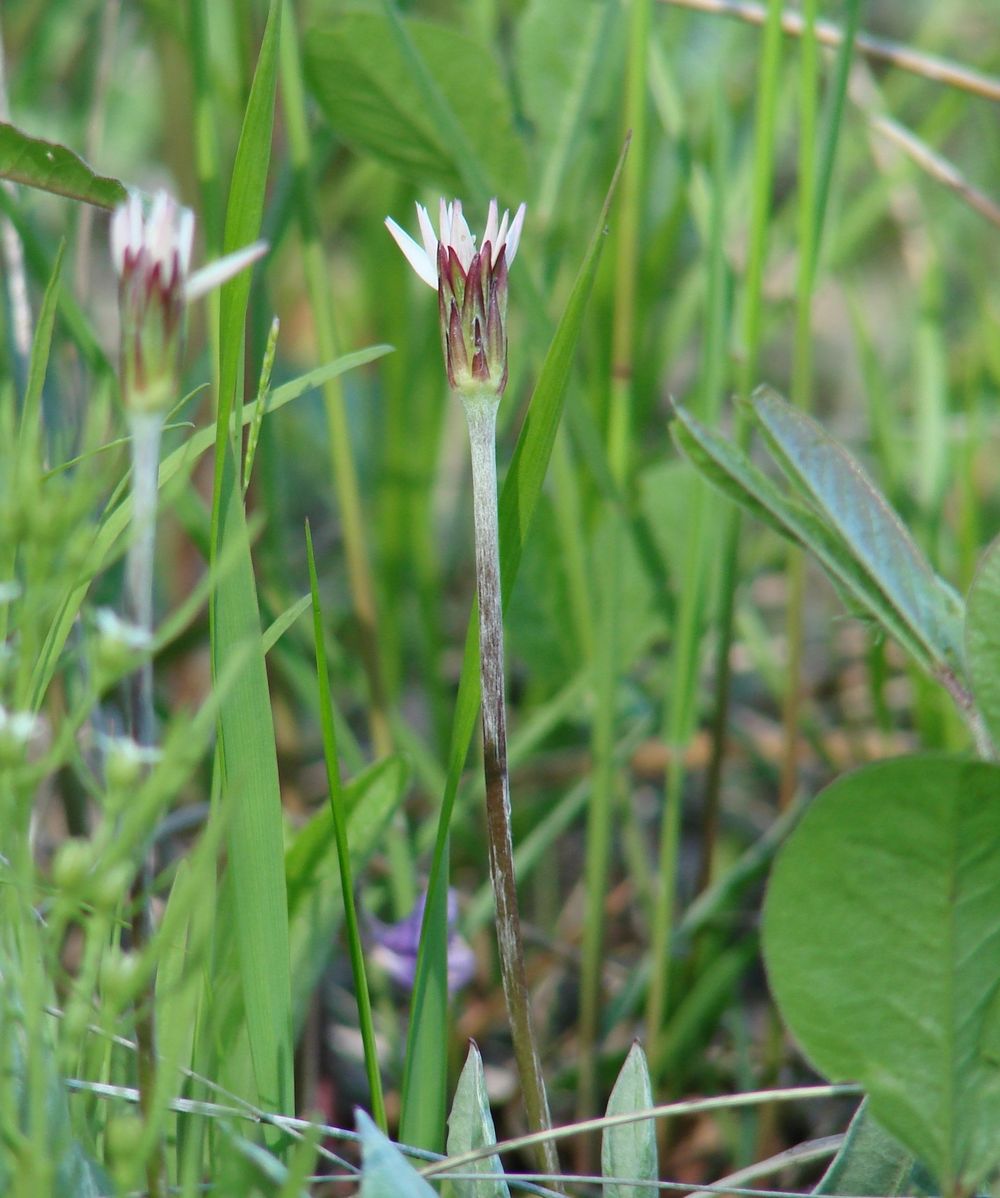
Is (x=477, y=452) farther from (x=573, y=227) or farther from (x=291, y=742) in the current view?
(x=291, y=742)

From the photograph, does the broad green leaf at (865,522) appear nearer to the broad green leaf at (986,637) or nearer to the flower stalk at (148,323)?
the broad green leaf at (986,637)

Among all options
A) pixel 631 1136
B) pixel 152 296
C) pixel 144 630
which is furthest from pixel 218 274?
pixel 631 1136

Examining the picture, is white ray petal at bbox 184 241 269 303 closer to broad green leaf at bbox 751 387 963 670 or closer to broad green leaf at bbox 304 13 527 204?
broad green leaf at bbox 751 387 963 670

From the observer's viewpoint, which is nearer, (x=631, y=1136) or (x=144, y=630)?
(x=144, y=630)

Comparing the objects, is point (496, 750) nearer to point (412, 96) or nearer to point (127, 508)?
point (127, 508)

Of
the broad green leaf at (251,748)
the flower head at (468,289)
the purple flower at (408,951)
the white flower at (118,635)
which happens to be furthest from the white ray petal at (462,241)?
the purple flower at (408,951)

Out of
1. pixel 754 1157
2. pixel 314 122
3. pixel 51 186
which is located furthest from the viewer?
pixel 314 122

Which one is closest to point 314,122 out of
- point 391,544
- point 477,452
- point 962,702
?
point 391,544
